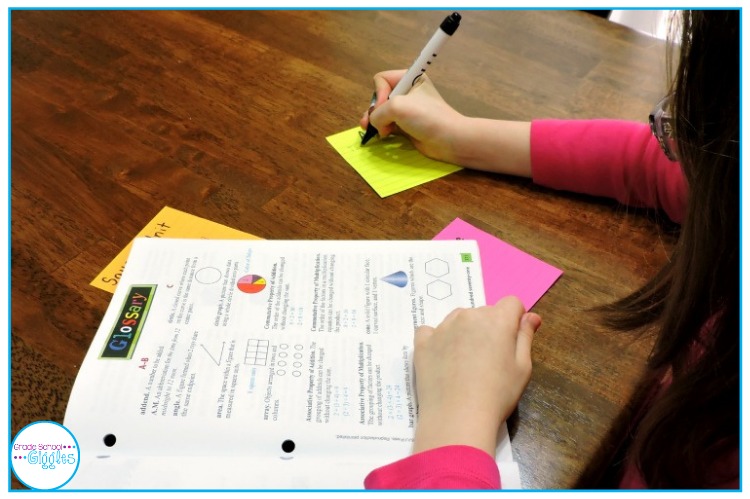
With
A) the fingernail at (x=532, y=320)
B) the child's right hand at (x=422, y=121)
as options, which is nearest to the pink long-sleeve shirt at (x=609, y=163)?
the child's right hand at (x=422, y=121)

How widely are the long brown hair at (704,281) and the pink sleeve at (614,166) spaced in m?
0.25

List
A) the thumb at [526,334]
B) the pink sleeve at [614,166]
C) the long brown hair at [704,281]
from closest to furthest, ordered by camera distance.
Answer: the long brown hair at [704,281]
the thumb at [526,334]
the pink sleeve at [614,166]

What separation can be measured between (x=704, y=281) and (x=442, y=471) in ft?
0.81

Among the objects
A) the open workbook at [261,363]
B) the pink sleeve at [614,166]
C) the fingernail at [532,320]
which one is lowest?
the open workbook at [261,363]

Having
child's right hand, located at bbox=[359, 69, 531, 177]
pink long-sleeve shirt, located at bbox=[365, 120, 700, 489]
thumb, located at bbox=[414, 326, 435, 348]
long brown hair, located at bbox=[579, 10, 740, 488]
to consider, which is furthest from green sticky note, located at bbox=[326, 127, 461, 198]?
long brown hair, located at bbox=[579, 10, 740, 488]

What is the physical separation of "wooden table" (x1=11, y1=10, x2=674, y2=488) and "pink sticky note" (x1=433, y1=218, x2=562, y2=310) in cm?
1

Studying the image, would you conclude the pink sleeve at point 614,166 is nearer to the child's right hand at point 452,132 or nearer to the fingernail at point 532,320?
the child's right hand at point 452,132

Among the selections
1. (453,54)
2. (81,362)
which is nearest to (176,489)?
(81,362)

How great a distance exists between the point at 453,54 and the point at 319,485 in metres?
0.71

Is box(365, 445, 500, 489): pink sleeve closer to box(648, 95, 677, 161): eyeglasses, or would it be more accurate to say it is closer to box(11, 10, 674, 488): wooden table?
box(11, 10, 674, 488): wooden table

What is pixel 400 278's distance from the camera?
66 cm

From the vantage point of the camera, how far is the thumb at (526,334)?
0.58 meters

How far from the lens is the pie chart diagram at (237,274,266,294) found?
65cm

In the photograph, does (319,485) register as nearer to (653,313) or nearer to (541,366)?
(541,366)
